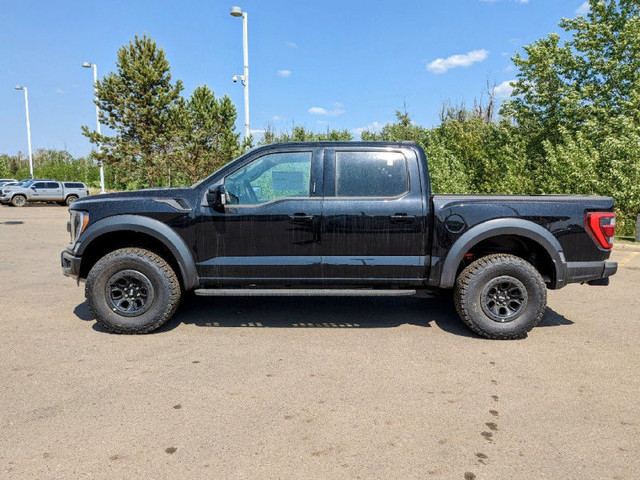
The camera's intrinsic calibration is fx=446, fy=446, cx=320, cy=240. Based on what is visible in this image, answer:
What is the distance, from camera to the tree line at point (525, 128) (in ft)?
46.3

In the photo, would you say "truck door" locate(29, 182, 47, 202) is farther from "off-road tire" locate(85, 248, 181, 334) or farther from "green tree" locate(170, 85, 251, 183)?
"off-road tire" locate(85, 248, 181, 334)

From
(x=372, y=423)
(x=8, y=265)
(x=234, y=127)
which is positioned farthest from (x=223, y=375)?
(x=234, y=127)

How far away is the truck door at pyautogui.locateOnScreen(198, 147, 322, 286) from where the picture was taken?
444 cm

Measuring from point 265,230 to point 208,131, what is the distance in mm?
18481

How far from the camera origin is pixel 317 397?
3.25 m

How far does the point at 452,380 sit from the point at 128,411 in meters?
2.41

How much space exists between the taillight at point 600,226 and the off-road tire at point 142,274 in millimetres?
4152

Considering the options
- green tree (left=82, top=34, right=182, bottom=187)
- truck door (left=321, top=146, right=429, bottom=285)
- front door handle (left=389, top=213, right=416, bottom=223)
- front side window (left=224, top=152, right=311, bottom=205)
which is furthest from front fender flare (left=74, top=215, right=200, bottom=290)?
green tree (left=82, top=34, right=182, bottom=187)

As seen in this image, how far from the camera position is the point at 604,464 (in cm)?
247

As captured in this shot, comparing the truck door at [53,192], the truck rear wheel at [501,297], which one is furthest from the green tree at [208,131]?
the truck rear wheel at [501,297]

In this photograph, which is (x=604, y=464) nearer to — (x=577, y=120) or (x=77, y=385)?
(x=77, y=385)

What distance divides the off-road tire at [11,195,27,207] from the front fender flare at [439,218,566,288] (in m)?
32.5

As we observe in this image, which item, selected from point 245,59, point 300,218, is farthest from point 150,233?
point 245,59

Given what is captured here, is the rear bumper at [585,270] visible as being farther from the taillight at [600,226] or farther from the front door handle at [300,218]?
the front door handle at [300,218]
